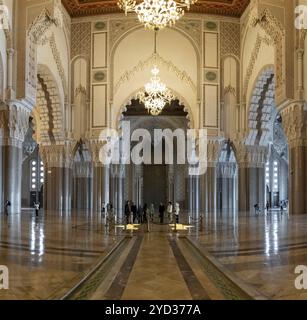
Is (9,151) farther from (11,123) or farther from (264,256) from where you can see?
(264,256)

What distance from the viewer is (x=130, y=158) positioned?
3069 cm

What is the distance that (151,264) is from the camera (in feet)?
18.8

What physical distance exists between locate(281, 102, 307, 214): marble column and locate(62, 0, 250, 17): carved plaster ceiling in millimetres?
7321

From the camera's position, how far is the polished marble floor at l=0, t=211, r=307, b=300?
13.5 feet

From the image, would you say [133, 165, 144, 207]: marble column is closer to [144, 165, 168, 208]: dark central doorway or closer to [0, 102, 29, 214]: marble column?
[144, 165, 168, 208]: dark central doorway

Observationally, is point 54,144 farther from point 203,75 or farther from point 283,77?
point 283,77

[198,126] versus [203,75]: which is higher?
[203,75]

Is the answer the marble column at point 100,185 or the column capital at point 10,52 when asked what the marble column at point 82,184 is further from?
the column capital at point 10,52

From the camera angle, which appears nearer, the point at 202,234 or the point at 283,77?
the point at 202,234

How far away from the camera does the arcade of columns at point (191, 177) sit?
14516 mm

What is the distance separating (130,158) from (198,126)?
10.3 meters

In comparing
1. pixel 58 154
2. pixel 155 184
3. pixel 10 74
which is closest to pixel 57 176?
pixel 58 154

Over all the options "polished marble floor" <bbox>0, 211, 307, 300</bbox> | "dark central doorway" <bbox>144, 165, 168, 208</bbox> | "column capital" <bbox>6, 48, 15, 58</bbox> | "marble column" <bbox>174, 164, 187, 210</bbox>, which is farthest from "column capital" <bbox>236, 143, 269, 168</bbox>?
"polished marble floor" <bbox>0, 211, 307, 300</bbox>
